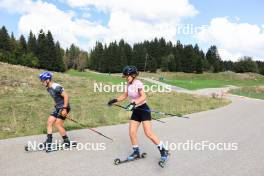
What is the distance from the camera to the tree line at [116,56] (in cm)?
8691

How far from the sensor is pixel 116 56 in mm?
115500

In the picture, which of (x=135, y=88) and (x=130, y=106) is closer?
(x=130, y=106)

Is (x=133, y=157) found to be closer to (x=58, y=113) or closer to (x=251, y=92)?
(x=58, y=113)

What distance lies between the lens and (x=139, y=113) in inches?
278

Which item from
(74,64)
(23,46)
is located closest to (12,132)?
(23,46)

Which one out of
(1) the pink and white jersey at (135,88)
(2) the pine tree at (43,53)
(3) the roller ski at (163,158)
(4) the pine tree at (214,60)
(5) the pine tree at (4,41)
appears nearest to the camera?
(3) the roller ski at (163,158)

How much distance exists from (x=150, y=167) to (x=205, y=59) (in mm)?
128182

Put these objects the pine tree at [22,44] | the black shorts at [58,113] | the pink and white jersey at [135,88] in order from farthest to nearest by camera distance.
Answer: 1. the pine tree at [22,44]
2. the black shorts at [58,113]
3. the pink and white jersey at [135,88]

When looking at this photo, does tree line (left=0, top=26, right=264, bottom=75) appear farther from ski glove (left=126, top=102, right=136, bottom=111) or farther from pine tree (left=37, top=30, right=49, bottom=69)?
ski glove (left=126, top=102, right=136, bottom=111)

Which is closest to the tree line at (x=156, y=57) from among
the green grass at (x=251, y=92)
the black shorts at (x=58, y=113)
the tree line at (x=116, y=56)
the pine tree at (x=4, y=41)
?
the tree line at (x=116, y=56)

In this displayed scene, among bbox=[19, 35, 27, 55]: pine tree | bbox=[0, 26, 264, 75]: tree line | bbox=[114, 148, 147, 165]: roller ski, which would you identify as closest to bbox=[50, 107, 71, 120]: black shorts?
bbox=[114, 148, 147, 165]: roller ski

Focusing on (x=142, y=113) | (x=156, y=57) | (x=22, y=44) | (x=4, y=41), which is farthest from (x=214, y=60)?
(x=142, y=113)

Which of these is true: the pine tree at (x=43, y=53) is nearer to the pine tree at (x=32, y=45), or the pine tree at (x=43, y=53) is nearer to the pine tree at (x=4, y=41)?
the pine tree at (x=32, y=45)

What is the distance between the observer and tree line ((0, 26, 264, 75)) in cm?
8691
